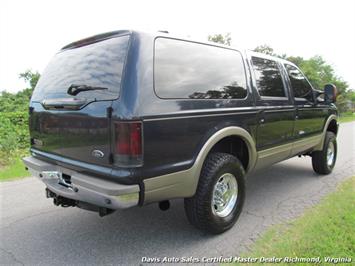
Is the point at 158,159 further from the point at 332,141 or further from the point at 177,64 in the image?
the point at 332,141

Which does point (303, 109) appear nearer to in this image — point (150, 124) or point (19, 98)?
point (150, 124)

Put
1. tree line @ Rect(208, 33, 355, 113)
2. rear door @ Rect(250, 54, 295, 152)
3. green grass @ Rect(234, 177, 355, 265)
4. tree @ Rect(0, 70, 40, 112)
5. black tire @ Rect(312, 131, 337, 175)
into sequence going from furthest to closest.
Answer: tree line @ Rect(208, 33, 355, 113) < tree @ Rect(0, 70, 40, 112) < black tire @ Rect(312, 131, 337, 175) < rear door @ Rect(250, 54, 295, 152) < green grass @ Rect(234, 177, 355, 265)

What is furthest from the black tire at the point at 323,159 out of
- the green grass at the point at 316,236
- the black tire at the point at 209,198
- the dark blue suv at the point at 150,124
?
the black tire at the point at 209,198

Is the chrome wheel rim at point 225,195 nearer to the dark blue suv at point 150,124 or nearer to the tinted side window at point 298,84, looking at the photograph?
the dark blue suv at point 150,124

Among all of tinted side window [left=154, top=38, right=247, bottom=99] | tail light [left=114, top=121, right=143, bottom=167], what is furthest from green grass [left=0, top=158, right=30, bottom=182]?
tinted side window [left=154, top=38, right=247, bottom=99]

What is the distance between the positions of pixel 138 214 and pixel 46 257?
122cm

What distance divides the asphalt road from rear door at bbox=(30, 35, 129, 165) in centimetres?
96

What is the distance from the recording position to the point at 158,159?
2.35 m

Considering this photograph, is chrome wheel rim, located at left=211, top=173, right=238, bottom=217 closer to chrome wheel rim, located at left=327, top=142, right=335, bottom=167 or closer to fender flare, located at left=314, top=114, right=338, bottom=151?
fender flare, located at left=314, top=114, right=338, bottom=151

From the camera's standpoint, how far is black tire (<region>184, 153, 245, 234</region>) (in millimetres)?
2760

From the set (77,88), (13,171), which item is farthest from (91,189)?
(13,171)

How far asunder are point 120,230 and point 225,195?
4.20 ft

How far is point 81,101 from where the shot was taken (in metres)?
2.44

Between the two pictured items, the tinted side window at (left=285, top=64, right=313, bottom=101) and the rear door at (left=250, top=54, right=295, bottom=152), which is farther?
the tinted side window at (left=285, top=64, right=313, bottom=101)
